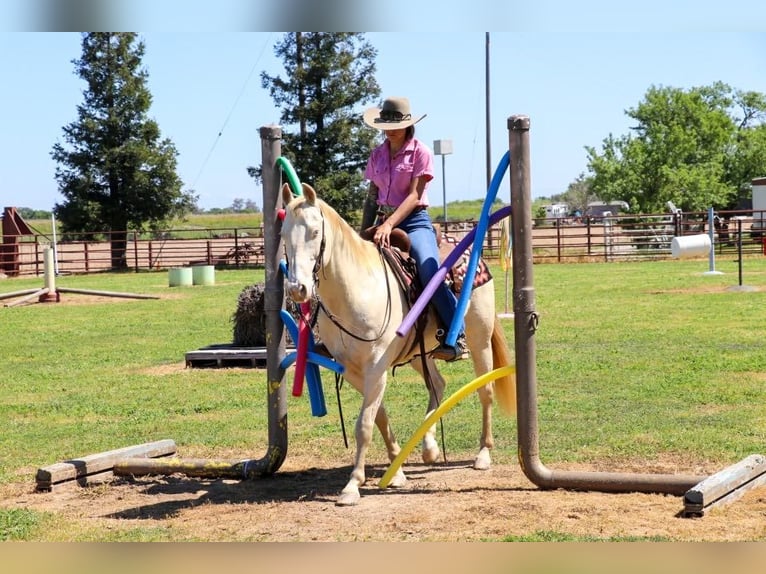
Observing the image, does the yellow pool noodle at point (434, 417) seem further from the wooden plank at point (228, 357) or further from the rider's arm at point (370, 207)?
the wooden plank at point (228, 357)

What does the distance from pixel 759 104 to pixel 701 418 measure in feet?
254

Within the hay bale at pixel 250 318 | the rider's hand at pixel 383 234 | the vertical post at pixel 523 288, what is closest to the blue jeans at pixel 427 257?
the rider's hand at pixel 383 234

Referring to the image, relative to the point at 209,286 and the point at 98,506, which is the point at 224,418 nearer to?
the point at 98,506

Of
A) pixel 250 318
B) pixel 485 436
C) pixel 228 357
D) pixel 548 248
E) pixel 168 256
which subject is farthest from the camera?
pixel 168 256

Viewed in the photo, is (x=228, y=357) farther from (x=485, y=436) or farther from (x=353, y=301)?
(x=353, y=301)

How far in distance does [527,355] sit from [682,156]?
6460cm

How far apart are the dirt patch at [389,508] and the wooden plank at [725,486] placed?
0.06m

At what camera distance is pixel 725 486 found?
575 cm

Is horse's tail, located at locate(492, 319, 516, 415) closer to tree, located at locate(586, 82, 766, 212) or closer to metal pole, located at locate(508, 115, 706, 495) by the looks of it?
metal pole, located at locate(508, 115, 706, 495)

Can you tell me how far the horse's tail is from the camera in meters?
7.38

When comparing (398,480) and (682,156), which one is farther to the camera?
(682,156)

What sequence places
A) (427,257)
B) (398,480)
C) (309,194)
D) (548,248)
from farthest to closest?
(548,248) < (427,257) < (398,480) < (309,194)

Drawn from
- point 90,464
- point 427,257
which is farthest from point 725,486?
point 90,464

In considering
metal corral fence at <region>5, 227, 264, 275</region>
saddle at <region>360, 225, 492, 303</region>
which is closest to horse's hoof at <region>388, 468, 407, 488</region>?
saddle at <region>360, 225, 492, 303</region>
